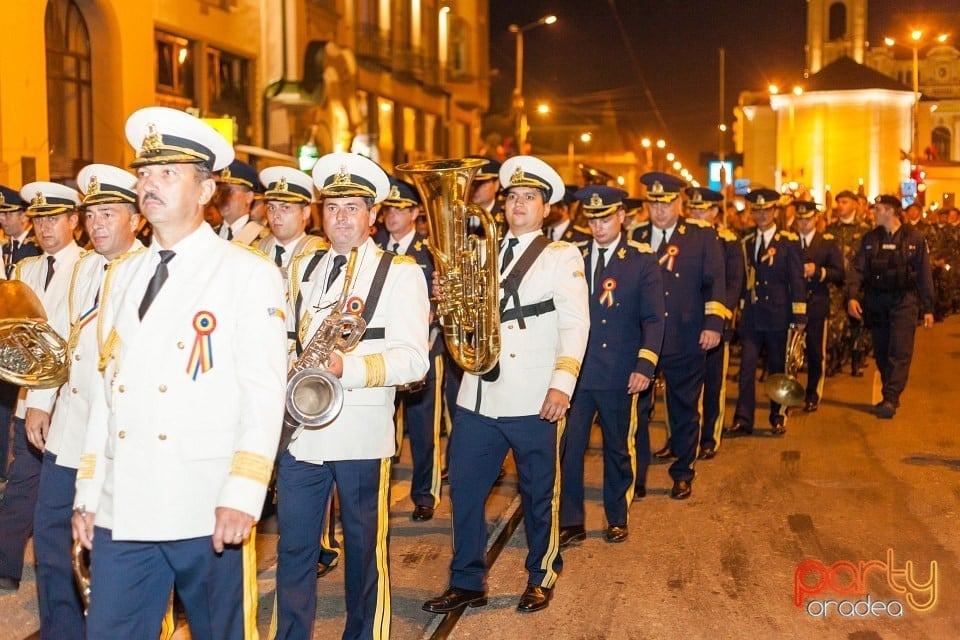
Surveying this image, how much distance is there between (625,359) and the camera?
8.08 meters

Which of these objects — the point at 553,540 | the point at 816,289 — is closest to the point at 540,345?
the point at 553,540

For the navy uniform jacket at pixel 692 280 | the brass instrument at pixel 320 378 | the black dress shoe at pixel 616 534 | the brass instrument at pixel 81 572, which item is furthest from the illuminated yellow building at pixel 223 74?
the brass instrument at pixel 81 572

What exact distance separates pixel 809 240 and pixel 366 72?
70.2ft

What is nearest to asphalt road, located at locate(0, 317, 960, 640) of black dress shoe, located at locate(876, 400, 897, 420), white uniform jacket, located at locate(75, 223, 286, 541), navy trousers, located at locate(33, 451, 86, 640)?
navy trousers, located at locate(33, 451, 86, 640)

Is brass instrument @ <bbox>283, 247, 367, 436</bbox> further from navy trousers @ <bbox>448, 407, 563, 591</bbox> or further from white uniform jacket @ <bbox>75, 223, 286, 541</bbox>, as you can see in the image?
navy trousers @ <bbox>448, 407, 563, 591</bbox>

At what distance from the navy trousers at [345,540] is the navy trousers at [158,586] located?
1.00 metres

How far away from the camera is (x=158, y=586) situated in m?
4.14

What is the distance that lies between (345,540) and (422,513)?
3240 mm

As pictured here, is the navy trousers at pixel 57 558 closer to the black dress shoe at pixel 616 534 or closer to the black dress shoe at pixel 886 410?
the black dress shoe at pixel 616 534

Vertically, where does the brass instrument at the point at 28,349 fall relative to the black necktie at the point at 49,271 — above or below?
below

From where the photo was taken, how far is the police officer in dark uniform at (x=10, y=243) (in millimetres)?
9758

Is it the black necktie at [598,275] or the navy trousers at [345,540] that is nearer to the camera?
the navy trousers at [345,540]

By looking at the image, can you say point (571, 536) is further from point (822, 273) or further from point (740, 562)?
point (822, 273)

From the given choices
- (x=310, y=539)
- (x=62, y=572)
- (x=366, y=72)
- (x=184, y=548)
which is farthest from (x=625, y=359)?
(x=366, y=72)
